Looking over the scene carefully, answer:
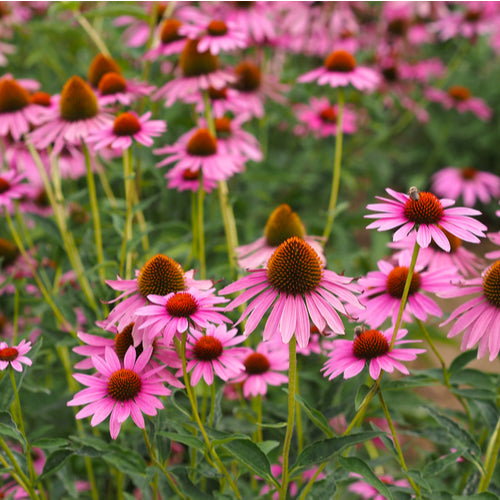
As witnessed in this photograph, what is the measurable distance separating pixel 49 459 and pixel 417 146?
4439 mm

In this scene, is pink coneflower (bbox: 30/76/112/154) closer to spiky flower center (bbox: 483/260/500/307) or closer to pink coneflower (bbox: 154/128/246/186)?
pink coneflower (bbox: 154/128/246/186)

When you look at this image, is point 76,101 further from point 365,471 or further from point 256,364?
point 365,471

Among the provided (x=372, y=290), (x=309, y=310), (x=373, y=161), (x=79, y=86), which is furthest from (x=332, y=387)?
(x=373, y=161)

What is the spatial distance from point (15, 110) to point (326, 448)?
1265 mm

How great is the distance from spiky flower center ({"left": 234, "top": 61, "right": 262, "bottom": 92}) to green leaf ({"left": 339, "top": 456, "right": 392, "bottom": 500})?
5.16 ft

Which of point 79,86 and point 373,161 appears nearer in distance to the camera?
point 79,86

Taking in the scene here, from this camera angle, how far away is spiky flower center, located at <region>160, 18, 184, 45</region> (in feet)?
6.27

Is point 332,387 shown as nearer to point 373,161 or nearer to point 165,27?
point 165,27

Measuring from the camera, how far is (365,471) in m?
0.93

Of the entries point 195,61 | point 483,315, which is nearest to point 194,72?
point 195,61

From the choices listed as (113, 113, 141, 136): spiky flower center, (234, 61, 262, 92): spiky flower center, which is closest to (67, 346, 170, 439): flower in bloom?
(113, 113, 141, 136): spiky flower center

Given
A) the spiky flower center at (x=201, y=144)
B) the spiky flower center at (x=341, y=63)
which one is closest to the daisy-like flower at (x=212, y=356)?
the spiky flower center at (x=201, y=144)

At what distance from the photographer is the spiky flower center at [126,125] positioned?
1.41 meters

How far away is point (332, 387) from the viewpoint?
1320 millimetres
